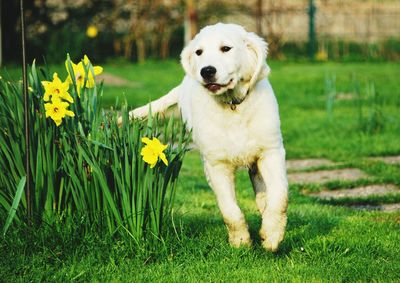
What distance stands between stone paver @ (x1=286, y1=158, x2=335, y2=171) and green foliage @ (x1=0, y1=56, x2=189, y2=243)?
3.09 metres

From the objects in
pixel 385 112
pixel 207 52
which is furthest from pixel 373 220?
pixel 385 112

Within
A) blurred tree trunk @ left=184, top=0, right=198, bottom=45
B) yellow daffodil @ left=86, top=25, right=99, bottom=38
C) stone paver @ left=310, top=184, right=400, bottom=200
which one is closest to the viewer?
stone paver @ left=310, top=184, right=400, bottom=200

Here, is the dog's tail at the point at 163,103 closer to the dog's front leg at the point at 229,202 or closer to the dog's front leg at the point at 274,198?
the dog's front leg at the point at 229,202

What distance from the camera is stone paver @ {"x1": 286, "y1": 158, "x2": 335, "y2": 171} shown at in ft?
24.0

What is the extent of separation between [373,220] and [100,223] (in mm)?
1791

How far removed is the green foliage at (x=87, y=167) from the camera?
414 centimetres

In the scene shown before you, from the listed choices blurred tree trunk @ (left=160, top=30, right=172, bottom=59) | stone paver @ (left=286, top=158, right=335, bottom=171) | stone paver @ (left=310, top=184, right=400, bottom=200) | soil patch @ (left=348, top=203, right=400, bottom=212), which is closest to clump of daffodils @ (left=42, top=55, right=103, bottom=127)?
soil patch @ (left=348, top=203, right=400, bottom=212)

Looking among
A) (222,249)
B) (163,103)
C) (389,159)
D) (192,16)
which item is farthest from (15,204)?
(192,16)

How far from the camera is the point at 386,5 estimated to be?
18.4 meters

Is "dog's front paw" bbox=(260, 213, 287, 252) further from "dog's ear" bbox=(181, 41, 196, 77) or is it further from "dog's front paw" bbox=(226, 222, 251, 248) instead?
"dog's ear" bbox=(181, 41, 196, 77)

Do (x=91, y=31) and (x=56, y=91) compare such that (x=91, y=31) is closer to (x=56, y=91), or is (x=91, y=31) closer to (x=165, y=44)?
(x=165, y=44)

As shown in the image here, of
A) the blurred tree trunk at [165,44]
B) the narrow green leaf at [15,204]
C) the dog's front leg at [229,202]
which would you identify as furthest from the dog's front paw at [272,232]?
the blurred tree trunk at [165,44]

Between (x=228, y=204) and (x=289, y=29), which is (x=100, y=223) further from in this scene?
(x=289, y=29)

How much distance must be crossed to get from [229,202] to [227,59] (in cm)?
79
